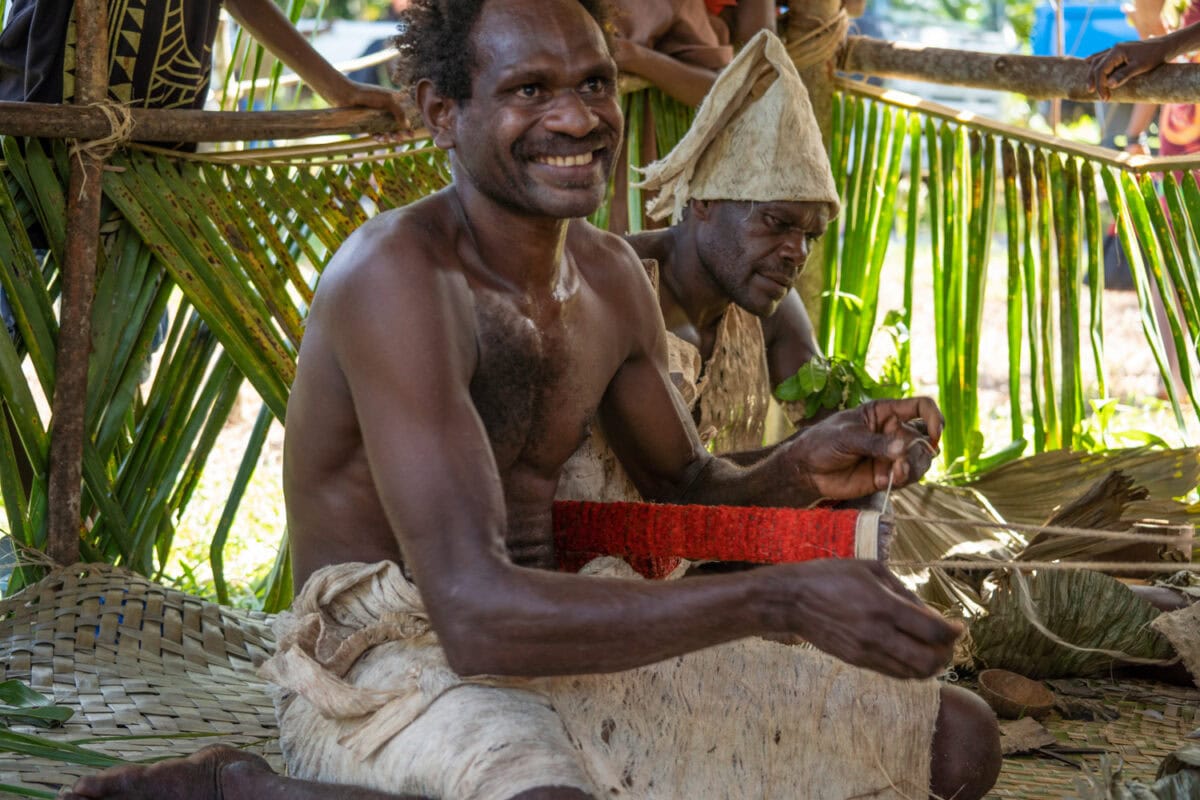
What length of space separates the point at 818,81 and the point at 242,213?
184 centimetres

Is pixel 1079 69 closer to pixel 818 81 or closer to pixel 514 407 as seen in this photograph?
pixel 818 81

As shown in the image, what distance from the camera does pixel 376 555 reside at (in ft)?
7.01

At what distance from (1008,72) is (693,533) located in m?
2.26

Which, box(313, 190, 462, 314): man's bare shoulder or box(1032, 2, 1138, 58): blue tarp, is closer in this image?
box(313, 190, 462, 314): man's bare shoulder

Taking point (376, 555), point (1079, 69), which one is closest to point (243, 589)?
point (376, 555)

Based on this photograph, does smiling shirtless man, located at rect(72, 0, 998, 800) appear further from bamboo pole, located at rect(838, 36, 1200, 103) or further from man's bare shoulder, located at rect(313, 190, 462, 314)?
bamboo pole, located at rect(838, 36, 1200, 103)

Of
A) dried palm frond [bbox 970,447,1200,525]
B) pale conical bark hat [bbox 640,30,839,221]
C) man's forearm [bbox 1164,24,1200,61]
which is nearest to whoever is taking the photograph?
pale conical bark hat [bbox 640,30,839,221]

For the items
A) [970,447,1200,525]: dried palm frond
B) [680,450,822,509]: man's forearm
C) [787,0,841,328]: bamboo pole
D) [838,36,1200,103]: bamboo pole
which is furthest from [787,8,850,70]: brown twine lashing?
[680,450,822,509]: man's forearm

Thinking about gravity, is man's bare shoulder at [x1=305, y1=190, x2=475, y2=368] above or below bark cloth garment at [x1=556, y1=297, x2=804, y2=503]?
above

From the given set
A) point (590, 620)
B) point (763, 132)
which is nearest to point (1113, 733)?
point (763, 132)

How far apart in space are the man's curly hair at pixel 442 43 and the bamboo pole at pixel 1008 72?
182cm

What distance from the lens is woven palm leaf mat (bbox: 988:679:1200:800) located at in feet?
8.23

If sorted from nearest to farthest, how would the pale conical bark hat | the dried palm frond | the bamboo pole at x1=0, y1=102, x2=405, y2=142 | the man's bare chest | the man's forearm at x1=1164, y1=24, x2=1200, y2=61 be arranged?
1. the man's bare chest
2. the bamboo pole at x1=0, y1=102, x2=405, y2=142
3. the pale conical bark hat
4. the man's forearm at x1=1164, y1=24, x2=1200, y2=61
5. the dried palm frond

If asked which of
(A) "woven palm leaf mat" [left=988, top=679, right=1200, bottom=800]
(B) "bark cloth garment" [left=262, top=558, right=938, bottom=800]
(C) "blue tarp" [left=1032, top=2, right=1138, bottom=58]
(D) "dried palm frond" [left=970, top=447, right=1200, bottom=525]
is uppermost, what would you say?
(C) "blue tarp" [left=1032, top=2, right=1138, bottom=58]
